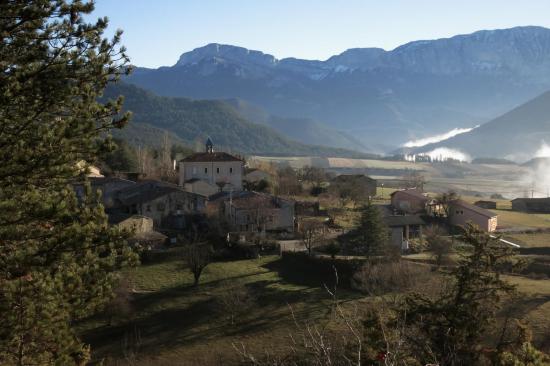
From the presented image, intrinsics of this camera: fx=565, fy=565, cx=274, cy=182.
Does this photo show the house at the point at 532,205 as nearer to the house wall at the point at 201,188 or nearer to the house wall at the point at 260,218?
the house wall at the point at 260,218

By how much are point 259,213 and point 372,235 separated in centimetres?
1062

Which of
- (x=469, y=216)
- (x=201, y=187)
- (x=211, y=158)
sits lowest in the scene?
(x=469, y=216)

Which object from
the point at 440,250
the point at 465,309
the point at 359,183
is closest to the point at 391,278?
the point at 440,250

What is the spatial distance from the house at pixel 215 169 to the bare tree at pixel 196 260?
2588 centimetres

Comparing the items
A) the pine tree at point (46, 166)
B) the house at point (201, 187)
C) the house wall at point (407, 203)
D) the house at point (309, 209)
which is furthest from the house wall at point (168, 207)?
the pine tree at point (46, 166)

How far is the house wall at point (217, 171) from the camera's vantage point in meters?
63.5

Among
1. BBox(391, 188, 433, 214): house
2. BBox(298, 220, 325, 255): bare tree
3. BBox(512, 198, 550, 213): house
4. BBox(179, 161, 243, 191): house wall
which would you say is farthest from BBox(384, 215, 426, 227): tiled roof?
BBox(512, 198, 550, 213): house

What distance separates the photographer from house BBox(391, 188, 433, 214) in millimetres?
62531

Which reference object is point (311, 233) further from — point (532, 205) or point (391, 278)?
point (532, 205)

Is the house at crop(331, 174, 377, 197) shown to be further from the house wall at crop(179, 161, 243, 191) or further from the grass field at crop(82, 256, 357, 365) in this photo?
the grass field at crop(82, 256, 357, 365)

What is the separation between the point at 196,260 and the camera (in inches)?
1403

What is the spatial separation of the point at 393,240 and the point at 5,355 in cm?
3903

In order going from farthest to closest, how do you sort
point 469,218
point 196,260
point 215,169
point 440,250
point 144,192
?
point 215,169, point 469,218, point 144,192, point 440,250, point 196,260

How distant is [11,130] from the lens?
10500mm
